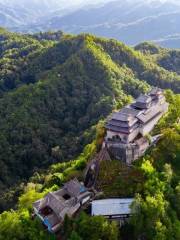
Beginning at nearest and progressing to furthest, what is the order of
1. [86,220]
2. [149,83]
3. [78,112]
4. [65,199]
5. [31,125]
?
[86,220]
[65,199]
[31,125]
[78,112]
[149,83]

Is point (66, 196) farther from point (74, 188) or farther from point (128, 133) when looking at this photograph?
point (128, 133)

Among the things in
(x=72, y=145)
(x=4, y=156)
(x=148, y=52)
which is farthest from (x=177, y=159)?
(x=148, y=52)

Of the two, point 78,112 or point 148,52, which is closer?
point 78,112

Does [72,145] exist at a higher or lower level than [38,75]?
lower

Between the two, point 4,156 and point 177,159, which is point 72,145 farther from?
point 177,159

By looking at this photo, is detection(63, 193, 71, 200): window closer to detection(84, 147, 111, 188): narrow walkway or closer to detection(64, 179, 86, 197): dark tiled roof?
Result: detection(64, 179, 86, 197): dark tiled roof

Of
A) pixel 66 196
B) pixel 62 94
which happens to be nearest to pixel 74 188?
pixel 66 196
